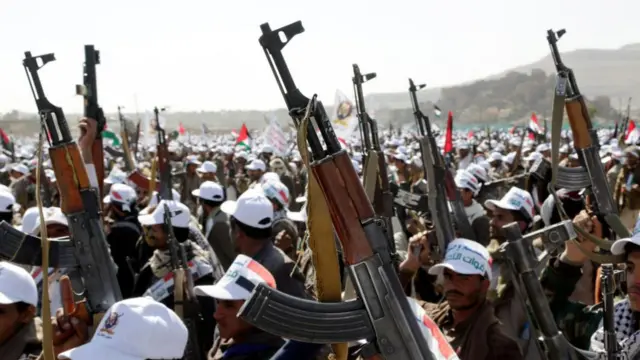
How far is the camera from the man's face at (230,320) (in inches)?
145

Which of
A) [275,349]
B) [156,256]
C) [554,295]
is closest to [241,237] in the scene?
[156,256]

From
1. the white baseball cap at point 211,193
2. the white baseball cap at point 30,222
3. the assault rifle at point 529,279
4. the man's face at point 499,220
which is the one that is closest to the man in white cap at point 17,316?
the assault rifle at point 529,279

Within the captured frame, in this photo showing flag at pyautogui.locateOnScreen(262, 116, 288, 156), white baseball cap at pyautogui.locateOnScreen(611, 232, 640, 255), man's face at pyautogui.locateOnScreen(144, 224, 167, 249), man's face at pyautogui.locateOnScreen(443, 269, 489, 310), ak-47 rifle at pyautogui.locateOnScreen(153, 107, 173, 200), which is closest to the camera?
white baseball cap at pyautogui.locateOnScreen(611, 232, 640, 255)

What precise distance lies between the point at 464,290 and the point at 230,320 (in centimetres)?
131

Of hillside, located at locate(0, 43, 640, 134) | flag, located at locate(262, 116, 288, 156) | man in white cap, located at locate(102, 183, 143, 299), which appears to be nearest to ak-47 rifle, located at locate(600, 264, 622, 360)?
man in white cap, located at locate(102, 183, 143, 299)

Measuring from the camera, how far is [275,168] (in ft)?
48.4

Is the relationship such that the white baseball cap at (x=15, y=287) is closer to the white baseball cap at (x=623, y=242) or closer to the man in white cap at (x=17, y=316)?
the man in white cap at (x=17, y=316)

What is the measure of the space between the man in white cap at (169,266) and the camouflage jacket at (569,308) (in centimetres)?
224

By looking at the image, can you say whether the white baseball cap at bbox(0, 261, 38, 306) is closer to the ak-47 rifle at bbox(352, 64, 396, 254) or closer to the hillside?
the ak-47 rifle at bbox(352, 64, 396, 254)

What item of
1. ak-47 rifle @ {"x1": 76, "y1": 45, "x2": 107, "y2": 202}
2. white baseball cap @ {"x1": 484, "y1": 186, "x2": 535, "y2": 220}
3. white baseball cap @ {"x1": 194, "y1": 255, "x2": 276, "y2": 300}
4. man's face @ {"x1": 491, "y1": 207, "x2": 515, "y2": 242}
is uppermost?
ak-47 rifle @ {"x1": 76, "y1": 45, "x2": 107, "y2": 202}

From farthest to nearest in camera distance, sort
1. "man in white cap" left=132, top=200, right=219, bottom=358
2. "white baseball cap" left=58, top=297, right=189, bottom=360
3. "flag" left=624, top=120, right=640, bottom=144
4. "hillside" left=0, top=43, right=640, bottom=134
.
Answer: "hillside" left=0, top=43, right=640, bottom=134 → "flag" left=624, top=120, right=640, bottom=144 → "man in white cap" left=132, top=200, right=219, bottom=358 → "white baseball cap" left=58, top=297, right=189, bottom=360

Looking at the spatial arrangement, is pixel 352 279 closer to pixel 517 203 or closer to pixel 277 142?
pixel 517 203

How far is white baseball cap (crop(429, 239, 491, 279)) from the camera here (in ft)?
13.2

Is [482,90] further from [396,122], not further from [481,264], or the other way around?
[481,264]
